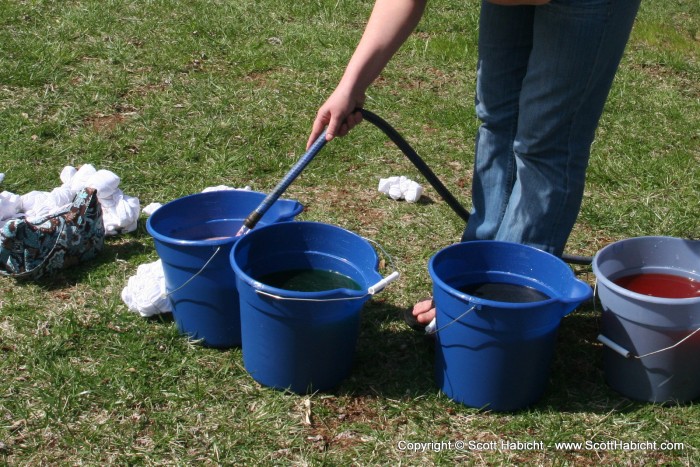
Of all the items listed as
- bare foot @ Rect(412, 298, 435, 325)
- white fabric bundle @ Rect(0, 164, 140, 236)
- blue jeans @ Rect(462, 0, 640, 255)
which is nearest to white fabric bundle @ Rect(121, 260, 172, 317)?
white fabric bundle @ Rect(0, 164, 140, 236)

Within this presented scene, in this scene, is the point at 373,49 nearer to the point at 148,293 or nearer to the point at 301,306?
the point at 301,306

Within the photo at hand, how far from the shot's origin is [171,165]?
378 cm

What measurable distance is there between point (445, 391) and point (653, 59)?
3.44 metres

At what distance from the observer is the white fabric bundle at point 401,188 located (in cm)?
356

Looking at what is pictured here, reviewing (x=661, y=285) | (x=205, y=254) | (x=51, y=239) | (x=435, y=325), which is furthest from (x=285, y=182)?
(x=661, y=285)

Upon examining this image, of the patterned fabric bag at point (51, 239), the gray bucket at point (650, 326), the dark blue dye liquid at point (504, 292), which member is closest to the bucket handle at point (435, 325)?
the dark blue dye liquid at point (504, 292)

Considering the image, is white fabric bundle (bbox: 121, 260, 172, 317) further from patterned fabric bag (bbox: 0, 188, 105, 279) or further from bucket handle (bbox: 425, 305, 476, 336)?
bucket handle (bbox: 425, 305, 476, 336)

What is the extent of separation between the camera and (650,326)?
228cm

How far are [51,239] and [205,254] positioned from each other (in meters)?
0.76

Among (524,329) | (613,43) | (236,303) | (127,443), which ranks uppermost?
(613,43)

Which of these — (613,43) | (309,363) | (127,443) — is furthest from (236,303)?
(613,43)

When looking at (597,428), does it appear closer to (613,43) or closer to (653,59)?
(613,43)

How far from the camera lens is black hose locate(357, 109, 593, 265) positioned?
2525mm

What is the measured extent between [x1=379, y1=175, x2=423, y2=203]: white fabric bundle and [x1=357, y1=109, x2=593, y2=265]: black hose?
0.60 m
